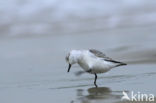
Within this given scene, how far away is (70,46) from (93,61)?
8.48ft

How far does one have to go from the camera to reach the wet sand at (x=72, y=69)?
545 cm

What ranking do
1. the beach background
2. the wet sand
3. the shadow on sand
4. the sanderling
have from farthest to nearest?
the sanderling → the beach background → the wet sand → the shadow on sand

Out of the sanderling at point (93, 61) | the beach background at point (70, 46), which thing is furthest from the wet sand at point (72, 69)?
the sanderling at point (93, 61)

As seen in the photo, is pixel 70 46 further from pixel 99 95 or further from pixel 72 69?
pixel 99 95

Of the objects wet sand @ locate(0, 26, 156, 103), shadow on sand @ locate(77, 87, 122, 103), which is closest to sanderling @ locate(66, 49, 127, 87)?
wet sand @ locate(0, 26, 156, 103)

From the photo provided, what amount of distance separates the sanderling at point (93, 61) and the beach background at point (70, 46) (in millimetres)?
138

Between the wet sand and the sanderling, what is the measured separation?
138 mm

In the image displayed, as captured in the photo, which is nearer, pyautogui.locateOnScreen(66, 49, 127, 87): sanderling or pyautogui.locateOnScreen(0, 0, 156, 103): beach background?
pyautogui.locateOnScreen(0, 0, 156, 103): beach background

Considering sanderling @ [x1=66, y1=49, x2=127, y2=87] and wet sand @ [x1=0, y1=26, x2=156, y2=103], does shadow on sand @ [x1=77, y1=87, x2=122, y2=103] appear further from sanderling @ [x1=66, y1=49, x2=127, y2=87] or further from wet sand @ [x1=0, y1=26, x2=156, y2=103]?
sanderling @ [x1=66, y1=49, x2=127, y2=87]

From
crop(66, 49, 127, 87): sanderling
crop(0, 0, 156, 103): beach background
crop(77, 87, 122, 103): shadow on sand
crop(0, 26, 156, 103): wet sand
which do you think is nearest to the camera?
crop(77, 87, 122, 103): shadow on sand

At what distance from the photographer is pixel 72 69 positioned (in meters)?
7.07

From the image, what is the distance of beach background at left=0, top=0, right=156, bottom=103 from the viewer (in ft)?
18.4

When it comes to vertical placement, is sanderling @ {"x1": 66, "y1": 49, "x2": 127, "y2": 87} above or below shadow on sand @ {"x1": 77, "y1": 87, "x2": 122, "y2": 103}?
above

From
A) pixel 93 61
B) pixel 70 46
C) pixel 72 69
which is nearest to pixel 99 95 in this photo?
pixel 93 61
